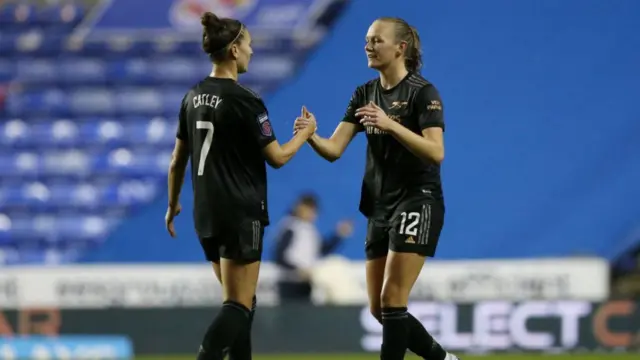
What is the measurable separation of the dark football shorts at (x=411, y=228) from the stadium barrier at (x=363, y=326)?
14.7 ft

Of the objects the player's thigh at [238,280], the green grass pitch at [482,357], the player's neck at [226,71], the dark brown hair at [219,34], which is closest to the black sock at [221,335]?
the player's thigh at [238,280]

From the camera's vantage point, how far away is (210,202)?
574cm

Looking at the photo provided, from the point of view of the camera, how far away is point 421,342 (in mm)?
6094

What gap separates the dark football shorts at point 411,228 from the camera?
5.98m

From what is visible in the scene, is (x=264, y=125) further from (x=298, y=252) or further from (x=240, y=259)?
(x=298, y=252)

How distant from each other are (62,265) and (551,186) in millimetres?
5051

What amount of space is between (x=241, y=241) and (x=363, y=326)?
5.14 meters

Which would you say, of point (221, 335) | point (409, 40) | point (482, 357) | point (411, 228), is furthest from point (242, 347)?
point (482, 357)

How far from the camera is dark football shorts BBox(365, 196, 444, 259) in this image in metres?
5.98

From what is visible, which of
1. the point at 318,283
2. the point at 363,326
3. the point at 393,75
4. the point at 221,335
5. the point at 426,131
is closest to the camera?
the point at 221,335

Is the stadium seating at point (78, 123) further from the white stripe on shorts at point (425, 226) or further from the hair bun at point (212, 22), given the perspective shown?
the hair bun at point (212, 22)

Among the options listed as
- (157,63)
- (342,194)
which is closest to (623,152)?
(342,194)

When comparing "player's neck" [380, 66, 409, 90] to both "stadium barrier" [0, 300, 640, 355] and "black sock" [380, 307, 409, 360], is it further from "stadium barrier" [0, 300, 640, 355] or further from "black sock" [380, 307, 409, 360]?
"stadium barrier" [0, 300, 640, 355]

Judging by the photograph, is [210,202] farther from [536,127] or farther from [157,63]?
[157,63]
